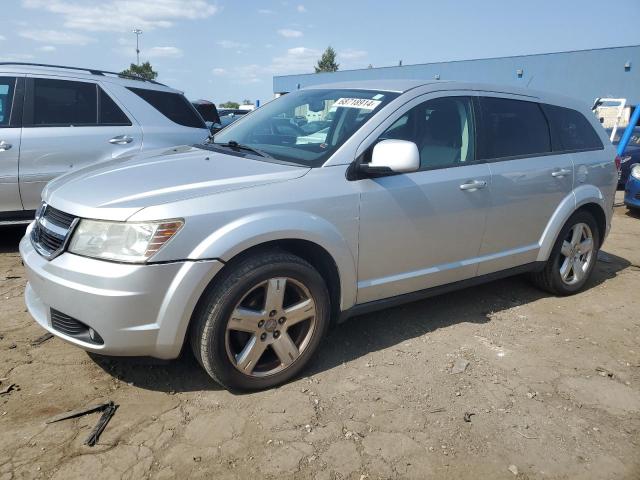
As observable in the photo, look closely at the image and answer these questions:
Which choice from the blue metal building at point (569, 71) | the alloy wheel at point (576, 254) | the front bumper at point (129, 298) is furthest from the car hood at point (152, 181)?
the blue metal building at point (569, 71)

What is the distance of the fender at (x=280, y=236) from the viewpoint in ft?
8.48

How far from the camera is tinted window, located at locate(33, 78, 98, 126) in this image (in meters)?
5.14

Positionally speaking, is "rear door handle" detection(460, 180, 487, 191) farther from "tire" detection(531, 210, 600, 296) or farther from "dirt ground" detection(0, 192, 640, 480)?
"tire" detection(531, 210, 600, 296)

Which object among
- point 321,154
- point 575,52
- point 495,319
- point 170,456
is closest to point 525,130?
point 495,319

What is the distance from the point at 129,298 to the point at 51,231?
678 mm

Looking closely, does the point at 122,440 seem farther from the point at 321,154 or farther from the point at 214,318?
the point at 321,154

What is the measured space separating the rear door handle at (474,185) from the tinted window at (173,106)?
3629mm

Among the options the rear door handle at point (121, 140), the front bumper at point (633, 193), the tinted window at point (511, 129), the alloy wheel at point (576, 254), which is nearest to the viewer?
the tinted window at point (511, 129)

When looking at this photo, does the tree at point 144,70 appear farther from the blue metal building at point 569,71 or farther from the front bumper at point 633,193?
the front bumper at point 633,193

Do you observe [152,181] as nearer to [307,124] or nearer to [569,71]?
[307,124]

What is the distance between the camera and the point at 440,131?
3.62 metres

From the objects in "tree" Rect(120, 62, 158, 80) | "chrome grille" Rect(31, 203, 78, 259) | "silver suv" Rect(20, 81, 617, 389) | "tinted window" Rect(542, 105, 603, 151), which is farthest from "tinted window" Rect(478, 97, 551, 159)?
"tree" Rect(120, 62, 158, 80)

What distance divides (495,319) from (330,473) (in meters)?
2.30

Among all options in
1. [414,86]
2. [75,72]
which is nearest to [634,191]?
[414,86]
